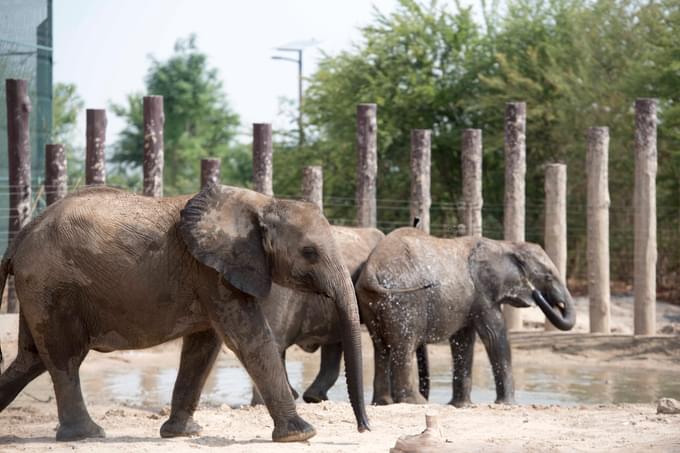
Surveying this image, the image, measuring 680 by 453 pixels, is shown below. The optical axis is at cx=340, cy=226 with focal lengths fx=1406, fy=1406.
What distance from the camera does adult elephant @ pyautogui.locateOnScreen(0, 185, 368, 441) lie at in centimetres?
931

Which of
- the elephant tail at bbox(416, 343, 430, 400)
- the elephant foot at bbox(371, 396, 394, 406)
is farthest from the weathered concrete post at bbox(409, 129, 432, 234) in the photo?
the elephant foot at bbox(371, 396, 394, 406)

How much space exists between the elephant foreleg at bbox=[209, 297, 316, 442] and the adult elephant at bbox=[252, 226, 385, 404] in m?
2.37

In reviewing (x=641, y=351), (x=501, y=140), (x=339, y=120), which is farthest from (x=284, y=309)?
(x=339, y=120)

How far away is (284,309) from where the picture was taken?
12117 mm

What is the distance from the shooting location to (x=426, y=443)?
7.92m

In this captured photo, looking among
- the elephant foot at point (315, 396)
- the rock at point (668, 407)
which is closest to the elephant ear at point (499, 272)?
the elephant foot at point (315, 396)

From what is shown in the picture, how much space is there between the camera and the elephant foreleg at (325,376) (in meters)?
13.1

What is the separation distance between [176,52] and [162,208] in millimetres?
44802

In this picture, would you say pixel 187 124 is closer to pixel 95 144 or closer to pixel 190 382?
pixel 95 144

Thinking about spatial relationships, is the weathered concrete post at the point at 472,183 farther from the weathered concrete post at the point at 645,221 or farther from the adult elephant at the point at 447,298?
the adult elephant at the point at 447,298

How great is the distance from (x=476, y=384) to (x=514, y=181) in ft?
13.2

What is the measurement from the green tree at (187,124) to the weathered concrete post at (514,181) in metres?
30.0

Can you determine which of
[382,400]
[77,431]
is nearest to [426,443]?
[77,431]

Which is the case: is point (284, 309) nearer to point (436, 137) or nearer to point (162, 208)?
point (162, 208)
